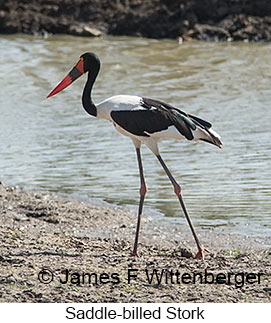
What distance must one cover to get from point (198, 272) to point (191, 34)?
14.6 m

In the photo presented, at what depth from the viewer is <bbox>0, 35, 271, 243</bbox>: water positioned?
313 inches

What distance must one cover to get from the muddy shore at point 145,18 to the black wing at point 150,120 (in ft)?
43.8

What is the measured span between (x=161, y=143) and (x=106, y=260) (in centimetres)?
452

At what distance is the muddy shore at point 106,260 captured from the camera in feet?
16.0

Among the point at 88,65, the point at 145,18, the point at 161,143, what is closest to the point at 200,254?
the point at 88,65

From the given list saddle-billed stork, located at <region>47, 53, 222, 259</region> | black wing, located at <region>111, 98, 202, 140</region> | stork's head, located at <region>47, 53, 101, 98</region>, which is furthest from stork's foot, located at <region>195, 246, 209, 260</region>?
stork's head, located at <region>47, 53, 101, 98</region>

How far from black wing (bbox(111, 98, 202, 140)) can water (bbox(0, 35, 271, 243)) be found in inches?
48.7

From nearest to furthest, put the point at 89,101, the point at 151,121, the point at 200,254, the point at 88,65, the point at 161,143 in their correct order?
the point at 200,254, the point at 151,121, the point at 89,101, the point at 88,65, the point at 161,143

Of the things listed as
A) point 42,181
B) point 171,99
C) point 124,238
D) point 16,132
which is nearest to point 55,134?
point 16,132

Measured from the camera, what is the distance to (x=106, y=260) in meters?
5.68

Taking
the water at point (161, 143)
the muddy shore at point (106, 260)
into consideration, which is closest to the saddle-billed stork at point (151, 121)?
the muddy shore at point (106, 260)

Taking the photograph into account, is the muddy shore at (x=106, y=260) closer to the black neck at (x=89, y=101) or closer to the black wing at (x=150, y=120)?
the black wing at (x=150, y=120)

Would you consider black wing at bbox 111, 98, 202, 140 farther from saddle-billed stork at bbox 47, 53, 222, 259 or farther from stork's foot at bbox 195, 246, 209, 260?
stork's foot at bbox 195, 246, 209, 260

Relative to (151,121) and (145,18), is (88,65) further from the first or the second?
(145,18)
